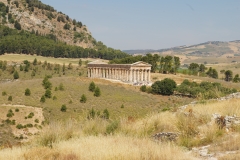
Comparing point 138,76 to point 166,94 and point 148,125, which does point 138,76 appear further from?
point 148,125

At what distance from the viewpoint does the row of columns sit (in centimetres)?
8431

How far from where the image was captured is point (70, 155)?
884 centimetres

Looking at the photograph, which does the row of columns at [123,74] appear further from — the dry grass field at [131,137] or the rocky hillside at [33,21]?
the rocky hillside at [33,21]

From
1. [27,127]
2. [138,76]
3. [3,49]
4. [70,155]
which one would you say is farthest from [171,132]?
[3,49]

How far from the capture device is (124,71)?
8581 cm

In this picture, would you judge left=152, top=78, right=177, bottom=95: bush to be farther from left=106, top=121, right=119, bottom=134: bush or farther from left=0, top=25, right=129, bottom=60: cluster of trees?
left=0, top=25, right=129, bottom=60: cluster of trees

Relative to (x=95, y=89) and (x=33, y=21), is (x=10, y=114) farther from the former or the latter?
(x=33, y=21)

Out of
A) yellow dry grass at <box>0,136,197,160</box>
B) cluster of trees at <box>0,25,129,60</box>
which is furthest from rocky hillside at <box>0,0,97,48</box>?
yellow dry grass at <box>0,136,197,160</box>

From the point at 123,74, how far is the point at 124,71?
1.25 metres

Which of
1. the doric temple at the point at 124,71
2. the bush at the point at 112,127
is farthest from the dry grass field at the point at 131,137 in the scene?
the doric temple at the point at 124,71

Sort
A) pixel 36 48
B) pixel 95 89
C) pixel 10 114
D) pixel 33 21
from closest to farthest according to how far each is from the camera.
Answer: pixel 10 114, pixel 95 89, pixel 36 48, pixel 33 21

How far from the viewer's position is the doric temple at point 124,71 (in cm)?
8400

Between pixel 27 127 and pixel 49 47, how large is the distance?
99.6m

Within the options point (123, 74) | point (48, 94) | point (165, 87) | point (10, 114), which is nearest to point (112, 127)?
point (10, 114)
